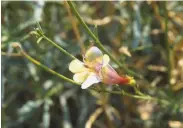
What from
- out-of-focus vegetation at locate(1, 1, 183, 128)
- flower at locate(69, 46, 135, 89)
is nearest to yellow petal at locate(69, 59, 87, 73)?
flower at locate(69, 46, 135, 89)

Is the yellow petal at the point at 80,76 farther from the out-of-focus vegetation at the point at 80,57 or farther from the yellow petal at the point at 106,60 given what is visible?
the out-of-focus vegetation at the point at 80,57

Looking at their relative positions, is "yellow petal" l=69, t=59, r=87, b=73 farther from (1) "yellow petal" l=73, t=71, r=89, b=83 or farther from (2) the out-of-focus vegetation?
(2) the out-of-focus vegetation

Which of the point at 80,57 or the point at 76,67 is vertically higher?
the point at 80,57

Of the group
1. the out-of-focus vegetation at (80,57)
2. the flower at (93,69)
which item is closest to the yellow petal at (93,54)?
the flower at (93,69)

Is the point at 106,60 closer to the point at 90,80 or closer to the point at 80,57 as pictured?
the point at 90,80

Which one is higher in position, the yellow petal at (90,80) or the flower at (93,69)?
the flower at (93,69)

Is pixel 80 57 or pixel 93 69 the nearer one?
pixel 93 69

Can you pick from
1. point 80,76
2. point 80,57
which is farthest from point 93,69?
point 80,57
